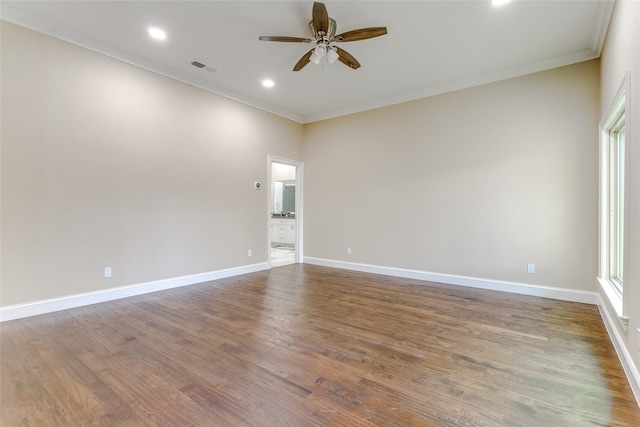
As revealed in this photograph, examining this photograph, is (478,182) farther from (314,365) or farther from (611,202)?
(314,365)

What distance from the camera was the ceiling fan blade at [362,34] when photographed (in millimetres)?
2736

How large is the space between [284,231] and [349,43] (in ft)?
20.8

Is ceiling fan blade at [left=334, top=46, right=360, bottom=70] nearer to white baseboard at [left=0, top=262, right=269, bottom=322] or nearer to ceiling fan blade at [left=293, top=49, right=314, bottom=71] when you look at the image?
ceiling fan blade at [left=293, top=49, right=314, bottom=71]

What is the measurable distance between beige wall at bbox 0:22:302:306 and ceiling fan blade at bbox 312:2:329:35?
2535 mm

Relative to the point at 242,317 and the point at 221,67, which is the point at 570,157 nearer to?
the point at 242,317

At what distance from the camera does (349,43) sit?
335cm

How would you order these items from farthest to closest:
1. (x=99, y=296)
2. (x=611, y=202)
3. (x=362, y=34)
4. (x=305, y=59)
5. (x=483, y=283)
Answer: (x=483, y=283) < (x=99, y=296) < (x=305, y=59) < (x=611, y=202) < (x=362, y=34)

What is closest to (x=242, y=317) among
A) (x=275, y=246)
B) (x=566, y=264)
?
(x=566, y=264)

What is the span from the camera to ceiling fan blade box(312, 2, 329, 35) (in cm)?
245

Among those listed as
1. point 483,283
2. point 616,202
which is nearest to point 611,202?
point 616,202

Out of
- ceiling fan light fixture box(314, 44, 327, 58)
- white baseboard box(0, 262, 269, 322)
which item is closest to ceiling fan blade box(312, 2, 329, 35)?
ceiling fan light fixture box(314, 44, 327, 58)

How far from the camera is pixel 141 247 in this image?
386cm

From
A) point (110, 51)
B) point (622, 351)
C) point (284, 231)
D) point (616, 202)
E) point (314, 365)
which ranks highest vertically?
point (110, 51)

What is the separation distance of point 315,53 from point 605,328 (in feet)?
13.1
